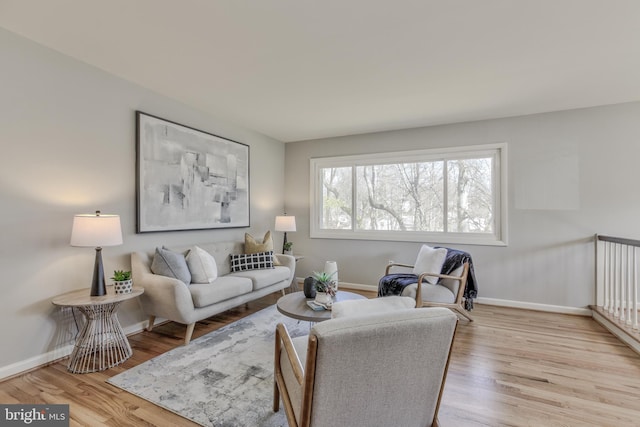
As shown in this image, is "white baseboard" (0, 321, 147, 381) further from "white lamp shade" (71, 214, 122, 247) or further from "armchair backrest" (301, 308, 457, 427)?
"armchair backrest" (301, 308, 457, 427)

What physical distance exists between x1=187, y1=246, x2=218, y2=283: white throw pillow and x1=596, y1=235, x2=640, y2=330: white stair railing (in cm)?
436

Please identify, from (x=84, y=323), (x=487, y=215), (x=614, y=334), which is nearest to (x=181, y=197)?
(x=84, y=323)

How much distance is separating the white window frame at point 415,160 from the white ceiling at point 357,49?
0.75 meters

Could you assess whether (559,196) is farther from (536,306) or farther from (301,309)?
(301,309)

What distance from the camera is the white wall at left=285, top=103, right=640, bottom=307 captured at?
3629 millimetres

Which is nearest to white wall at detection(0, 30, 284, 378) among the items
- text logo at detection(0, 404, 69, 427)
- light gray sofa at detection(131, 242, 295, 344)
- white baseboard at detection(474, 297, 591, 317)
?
light gray sofa at detection(131, 242, 295, 344)

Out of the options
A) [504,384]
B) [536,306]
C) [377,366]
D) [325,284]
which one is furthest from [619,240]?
[377,366]

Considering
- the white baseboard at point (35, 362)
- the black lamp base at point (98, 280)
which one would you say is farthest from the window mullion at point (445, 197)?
the white baseboard at point (35, 362)

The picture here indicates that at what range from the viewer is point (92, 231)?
7.86 ft

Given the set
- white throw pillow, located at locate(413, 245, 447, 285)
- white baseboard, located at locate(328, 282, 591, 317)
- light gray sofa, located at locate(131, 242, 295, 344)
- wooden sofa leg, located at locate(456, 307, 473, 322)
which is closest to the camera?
light gray sofa, located at locate(131, 242, 295, 344)

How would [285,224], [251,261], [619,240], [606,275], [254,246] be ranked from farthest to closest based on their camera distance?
[285,224] < [254,246] < [251,261] < [606,275] < [619,240]

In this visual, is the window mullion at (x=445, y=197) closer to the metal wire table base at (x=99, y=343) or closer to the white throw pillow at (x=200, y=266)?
the white throw pillow at (x=200, y=266)

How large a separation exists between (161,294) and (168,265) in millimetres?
315

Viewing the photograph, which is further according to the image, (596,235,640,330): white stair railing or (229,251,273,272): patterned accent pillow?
(229,251,273,272): patterned accent pillow
